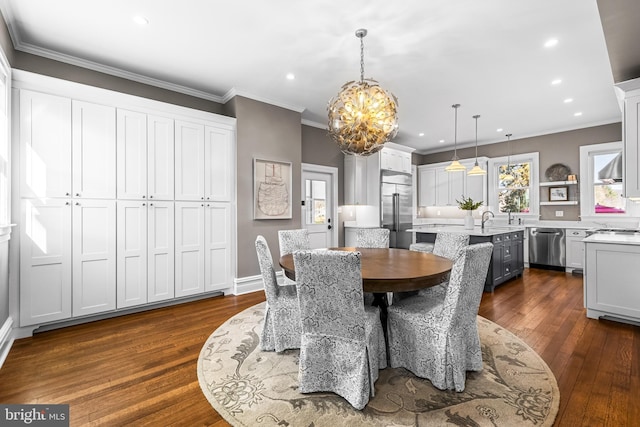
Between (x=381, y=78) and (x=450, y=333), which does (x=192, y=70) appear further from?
(x=450, y=333)

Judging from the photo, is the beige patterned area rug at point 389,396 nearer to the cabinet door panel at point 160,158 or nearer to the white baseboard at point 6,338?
the white baseboard at point 6,338

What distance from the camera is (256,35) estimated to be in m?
2.90

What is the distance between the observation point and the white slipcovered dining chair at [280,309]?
2.43 m

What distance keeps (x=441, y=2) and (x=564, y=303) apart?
3.85 m

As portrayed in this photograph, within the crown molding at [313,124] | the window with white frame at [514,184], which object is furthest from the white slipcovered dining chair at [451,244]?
the window with white frame at [514,184]

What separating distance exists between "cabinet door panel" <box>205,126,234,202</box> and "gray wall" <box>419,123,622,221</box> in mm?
6255

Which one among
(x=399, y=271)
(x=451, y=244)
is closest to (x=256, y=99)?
(x=451, y=244)

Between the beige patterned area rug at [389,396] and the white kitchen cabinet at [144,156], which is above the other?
the white kitchen cabinet at [144,156]

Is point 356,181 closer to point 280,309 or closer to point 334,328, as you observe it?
point 280,309

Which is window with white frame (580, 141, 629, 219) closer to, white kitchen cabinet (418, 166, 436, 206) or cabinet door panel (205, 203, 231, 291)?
white kitchen cabinet (418, 166, 436, 206)

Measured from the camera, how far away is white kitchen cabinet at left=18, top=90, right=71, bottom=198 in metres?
2.83

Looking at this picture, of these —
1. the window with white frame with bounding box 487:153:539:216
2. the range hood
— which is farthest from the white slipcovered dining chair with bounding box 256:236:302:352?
the window with white frame with bounding box 487:153:539:216

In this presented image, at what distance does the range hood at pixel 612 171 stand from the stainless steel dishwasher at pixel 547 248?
115 centimetres

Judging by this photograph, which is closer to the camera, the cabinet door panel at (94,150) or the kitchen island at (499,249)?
the cabinet door panel at (94,150)
